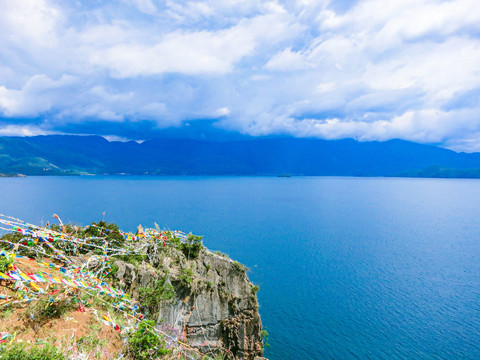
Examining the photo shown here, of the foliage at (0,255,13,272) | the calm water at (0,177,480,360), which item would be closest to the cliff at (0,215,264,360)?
the foliage at (0,255,13,272)

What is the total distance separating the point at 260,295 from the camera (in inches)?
1257

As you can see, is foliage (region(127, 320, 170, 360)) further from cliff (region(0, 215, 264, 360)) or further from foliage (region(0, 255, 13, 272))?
foliage (region(0, 255, 13, 272))

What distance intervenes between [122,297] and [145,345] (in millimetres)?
2706

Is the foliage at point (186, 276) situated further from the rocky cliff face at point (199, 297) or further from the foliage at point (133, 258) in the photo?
the foliage at point (133, 258)

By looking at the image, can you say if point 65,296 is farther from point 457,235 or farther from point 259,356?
point 457,235

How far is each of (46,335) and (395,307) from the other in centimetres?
3280

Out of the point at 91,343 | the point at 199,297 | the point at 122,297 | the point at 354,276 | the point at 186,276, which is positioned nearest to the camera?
the point at 91,343

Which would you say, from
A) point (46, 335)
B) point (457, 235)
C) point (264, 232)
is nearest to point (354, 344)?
point (46, 335)

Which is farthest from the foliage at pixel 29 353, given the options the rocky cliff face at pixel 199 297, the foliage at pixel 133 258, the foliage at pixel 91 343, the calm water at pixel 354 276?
the calm water at pixel 354 276

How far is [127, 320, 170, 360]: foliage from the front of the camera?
9.52 metres

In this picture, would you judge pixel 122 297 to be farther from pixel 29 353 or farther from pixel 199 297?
pixel 29 353

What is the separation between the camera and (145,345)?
32.0 feet

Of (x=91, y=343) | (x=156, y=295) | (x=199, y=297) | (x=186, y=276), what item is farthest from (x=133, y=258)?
(x=91, y=343)

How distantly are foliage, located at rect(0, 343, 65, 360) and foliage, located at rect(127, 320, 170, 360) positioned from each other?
9.39 feet
